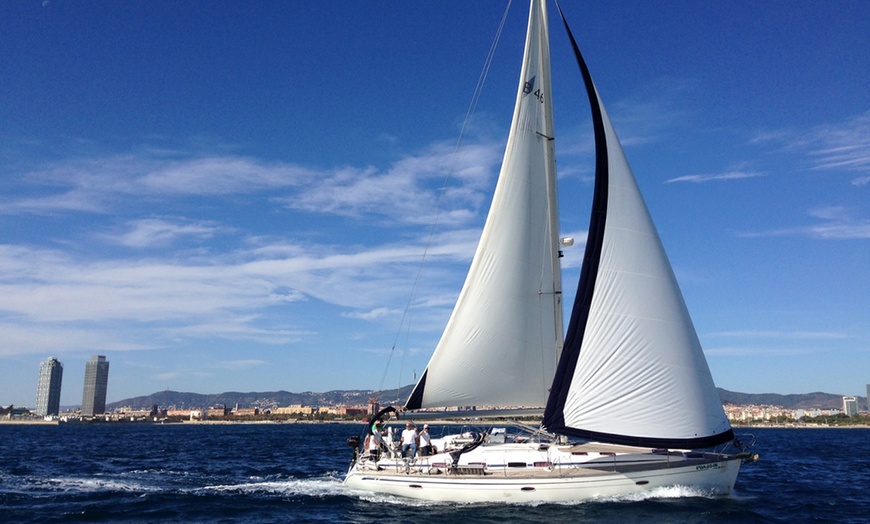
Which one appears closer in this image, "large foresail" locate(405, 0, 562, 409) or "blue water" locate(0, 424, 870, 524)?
"blue water" locate(0, 424, 870, 524)

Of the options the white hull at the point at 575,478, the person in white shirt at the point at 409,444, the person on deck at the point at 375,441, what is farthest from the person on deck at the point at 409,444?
the white hull at the point at 575,478

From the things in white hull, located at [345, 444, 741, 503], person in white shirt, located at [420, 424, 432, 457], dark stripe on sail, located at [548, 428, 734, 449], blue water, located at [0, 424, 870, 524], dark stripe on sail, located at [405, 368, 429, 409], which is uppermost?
dark stripe on sail, located at [405, 368, 429, 409]

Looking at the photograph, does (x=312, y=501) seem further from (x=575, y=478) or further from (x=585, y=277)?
(x=585, y=277)

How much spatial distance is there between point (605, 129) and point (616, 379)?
24.4 ft

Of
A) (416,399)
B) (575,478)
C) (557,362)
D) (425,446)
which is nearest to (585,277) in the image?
(557,362)

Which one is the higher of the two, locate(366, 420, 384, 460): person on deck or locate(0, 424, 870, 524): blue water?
locate(366, 420, 384, 460): person on deck

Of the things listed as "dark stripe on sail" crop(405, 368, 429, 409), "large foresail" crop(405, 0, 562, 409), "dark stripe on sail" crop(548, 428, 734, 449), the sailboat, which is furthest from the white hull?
"large foresail" crop(405, 0, 562, 409)

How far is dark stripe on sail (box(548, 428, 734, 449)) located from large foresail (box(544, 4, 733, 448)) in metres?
0.03

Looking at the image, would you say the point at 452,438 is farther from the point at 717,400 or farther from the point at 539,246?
the point at 717,400

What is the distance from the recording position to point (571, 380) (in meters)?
18.7

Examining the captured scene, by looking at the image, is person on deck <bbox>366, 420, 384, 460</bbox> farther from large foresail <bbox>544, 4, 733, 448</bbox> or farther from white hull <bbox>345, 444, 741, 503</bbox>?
large foresail <bbox>544, 4, 733, 448</bbox>

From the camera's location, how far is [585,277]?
19281 millimetres

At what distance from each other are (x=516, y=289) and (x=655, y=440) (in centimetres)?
606

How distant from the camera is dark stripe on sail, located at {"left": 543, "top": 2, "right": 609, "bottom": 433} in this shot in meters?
18.8
